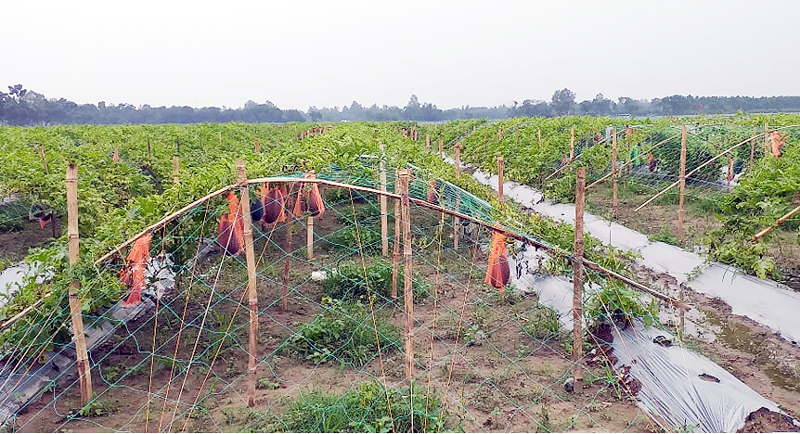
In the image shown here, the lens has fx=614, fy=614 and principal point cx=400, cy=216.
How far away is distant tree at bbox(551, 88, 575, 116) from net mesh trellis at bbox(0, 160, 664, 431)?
60.1 m

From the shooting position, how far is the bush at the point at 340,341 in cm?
559

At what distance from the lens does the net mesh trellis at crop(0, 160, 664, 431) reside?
177 inches

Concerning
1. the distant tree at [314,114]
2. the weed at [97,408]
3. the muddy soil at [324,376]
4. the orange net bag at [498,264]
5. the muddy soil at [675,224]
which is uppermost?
the distant tree at [314,114]

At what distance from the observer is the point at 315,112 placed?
Result: 96.9 metres

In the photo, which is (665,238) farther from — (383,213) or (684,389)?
(684,389)

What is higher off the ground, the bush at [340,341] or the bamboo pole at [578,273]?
the bamboo pole at [578,273]

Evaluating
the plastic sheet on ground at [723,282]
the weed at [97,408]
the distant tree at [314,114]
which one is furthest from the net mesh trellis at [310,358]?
the distant tree at [314,114]

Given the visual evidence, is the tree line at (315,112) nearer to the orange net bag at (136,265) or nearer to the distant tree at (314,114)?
the distant tree at (314,114)

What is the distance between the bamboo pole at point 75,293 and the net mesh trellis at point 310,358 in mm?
178

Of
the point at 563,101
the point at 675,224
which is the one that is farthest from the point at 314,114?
the point at 675,224

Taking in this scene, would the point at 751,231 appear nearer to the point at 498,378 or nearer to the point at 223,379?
the point at 498,378

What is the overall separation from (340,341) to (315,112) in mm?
93689

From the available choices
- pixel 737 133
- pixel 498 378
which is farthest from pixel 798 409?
pixel 737 133

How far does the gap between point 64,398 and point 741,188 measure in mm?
7479
